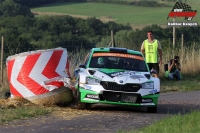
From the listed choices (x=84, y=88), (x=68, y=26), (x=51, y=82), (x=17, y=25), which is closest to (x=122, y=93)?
(x=84, y=88)

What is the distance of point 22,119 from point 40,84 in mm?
1912

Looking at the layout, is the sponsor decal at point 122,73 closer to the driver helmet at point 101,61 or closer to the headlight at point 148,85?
the headlight at point 148,85

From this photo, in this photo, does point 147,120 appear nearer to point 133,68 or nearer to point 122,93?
point 122,93

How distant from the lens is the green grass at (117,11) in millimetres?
56209

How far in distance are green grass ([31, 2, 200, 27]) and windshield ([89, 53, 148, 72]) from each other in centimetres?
3925

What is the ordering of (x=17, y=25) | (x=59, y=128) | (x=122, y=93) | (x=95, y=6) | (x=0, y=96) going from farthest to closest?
(x=95, y=6)
(x=17, y=25)
(x=0, y=96)
(x=122, y=93)
(x=59, y=128)

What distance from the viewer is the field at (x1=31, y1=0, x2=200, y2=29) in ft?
184

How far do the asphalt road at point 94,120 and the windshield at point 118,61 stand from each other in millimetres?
980

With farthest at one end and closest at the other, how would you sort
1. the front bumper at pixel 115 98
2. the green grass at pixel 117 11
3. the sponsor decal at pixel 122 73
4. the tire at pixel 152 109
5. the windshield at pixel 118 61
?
the green grass at pixel 117 11, the windshield at pixel 118 61, the tire at pixel 152 109, the sponsor decal at pixel 122 73, the front bumper at pixel 115 98

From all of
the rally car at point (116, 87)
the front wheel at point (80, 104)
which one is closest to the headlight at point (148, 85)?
the rally car at point (116, 87)

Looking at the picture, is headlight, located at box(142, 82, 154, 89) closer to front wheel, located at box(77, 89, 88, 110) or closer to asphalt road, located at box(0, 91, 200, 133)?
asphalt road, located at box(0, 91, 200, 133)

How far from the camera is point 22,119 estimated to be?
39.2 feet

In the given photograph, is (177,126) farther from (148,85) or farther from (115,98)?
(148,85)

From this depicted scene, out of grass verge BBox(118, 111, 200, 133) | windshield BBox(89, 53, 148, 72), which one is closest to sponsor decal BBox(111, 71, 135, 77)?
windshield BBox(89, 53, 148, 72)
